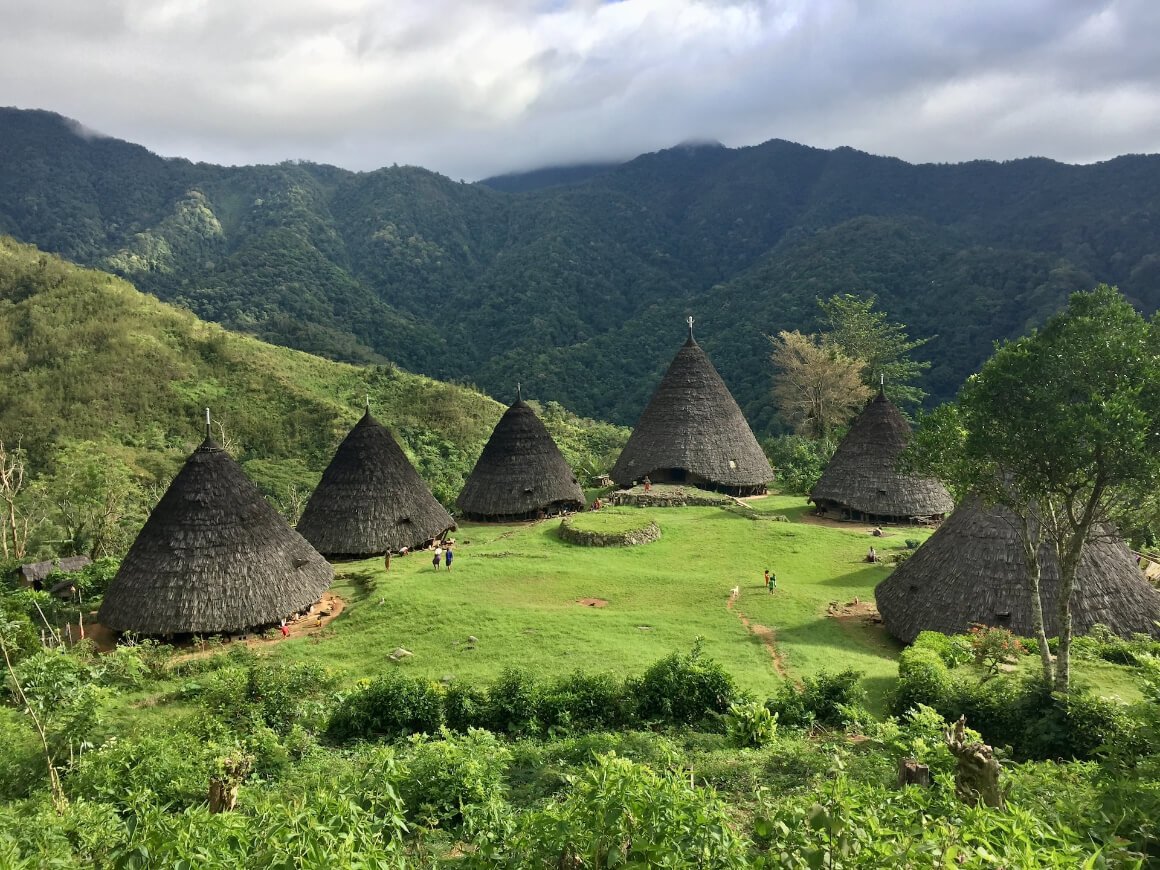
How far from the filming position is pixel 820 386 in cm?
4238

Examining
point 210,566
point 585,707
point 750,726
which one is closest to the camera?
point 750,726

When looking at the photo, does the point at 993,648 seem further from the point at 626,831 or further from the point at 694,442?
the point at 694,442

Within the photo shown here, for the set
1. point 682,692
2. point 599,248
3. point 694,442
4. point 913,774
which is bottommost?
point 682,692

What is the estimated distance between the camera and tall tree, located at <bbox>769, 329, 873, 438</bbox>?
42.2m

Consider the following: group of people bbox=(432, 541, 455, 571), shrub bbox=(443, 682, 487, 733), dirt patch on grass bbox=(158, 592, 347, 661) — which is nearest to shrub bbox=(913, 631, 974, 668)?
shrub bbox=(443, 682, 487, 733)

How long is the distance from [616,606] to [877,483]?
14.1m

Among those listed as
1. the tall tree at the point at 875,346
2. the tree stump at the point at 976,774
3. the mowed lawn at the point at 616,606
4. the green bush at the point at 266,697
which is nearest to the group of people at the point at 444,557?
the mowed lawn at the point at 616,606

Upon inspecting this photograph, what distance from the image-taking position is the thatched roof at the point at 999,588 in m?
14.0

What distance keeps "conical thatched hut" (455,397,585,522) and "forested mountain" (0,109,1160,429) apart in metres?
25.9

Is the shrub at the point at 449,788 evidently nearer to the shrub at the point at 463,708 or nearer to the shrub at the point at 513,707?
the shrub at the point at 513,707

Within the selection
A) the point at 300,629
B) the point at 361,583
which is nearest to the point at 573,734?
the point at 300,629

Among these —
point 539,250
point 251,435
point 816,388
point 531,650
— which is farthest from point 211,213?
point 531,650

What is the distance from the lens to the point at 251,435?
135 feet

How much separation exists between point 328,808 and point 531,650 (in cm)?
1004
